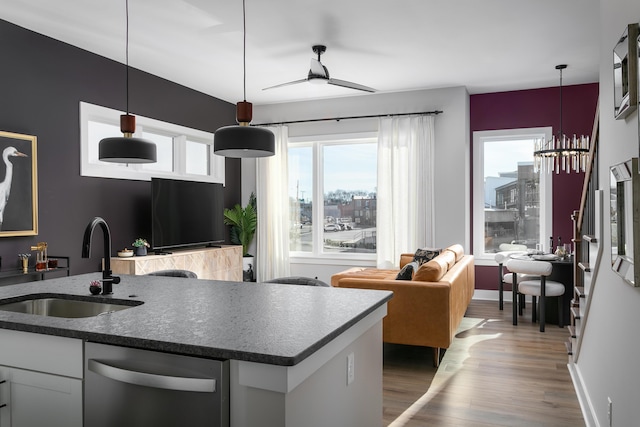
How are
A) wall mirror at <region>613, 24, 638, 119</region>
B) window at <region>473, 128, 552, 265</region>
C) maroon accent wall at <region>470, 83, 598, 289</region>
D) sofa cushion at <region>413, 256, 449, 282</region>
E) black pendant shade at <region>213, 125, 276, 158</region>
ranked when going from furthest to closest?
1. window at <region>473, 128, 552, 265</region>
2. maroon accent wall at <region>470, 83, 598, 289</region>
3. sofa cushion at <region>413, 256, 449, 282</region>
4. black pendant shade at <region>213, 125, 276, 158</region>
5. wall mirror at <region>613, 24, 638, 119</region>

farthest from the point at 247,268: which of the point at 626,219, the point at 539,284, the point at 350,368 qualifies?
the point at 626,219

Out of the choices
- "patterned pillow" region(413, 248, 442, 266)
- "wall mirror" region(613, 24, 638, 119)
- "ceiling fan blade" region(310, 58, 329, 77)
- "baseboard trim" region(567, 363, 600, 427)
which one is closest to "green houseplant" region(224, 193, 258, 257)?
"patterned pillow" region(413, 248, 442, 266)

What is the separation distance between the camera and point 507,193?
695 centimetres

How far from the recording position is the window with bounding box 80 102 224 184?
16.3 ft

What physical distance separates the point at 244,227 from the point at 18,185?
362 centimetres

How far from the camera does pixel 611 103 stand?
250 cm

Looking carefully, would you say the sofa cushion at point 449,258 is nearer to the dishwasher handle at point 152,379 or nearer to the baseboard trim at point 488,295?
the baseboard trim at point 488,295

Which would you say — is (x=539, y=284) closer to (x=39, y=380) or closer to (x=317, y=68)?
(x=317, y=68)

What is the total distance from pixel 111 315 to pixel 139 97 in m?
4.36

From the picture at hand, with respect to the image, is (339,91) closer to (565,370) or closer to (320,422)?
(565,370)

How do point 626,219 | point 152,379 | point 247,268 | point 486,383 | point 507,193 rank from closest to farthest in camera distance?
point 152,379, point 626,219, point 486,383, point 507,193, point 247,268

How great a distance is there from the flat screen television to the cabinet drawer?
367cm

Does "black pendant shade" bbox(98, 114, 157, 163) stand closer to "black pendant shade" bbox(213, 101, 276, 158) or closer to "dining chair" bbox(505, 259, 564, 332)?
"black pendant shade" bbox(213, 101, 276, 158)

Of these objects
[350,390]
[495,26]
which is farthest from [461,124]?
[350,390]
